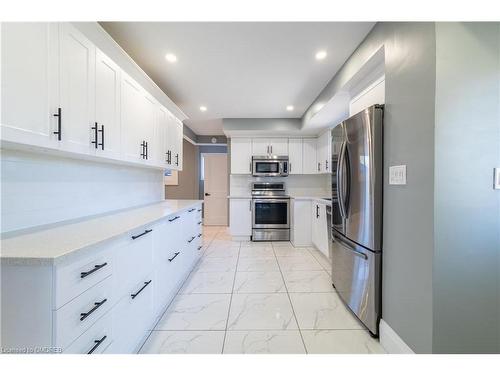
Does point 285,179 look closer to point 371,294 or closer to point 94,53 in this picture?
point 371,294

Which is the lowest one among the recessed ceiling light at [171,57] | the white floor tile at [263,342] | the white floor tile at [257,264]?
the white floor tile at [263,342]

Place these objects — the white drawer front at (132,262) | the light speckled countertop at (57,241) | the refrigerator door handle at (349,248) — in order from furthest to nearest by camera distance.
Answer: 1. the refrigerator door handle at (349,248)
2. the white drawer front at (132,262)
3. the light speckled countertop at (57,241)

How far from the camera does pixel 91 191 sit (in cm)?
198

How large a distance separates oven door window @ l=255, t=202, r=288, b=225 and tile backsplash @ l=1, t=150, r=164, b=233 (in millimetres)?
2675

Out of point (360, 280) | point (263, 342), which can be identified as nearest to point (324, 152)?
point (360, 280)

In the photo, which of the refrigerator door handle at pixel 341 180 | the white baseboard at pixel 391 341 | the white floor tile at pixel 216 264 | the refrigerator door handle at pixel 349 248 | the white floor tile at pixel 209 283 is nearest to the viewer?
the white baseboard at pixel 391 341

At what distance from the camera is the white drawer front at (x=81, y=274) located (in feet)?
3.04

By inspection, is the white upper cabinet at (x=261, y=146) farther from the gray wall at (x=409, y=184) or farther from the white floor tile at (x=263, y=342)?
the white floor tile at (x=263, y=342)

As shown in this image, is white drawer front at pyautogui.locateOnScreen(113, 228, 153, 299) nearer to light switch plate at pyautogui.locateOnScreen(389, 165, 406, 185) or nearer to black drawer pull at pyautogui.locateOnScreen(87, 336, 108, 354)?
black drawer pull at pyautogui.locateOnScreen(87, 336, 108, 354)

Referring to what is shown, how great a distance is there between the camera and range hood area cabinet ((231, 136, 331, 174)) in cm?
482

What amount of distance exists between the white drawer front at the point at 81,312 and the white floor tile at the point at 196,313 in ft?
2.73

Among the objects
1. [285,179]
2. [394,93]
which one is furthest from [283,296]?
[285,179]

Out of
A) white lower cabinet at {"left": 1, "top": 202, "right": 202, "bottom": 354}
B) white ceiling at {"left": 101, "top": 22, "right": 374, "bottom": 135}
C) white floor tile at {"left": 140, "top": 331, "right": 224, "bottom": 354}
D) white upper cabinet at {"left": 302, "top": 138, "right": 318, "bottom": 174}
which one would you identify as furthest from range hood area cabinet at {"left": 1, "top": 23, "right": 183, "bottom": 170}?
white upper cabinet at {"left": 302, "top": 138, "right": 318, "bottom": 174}

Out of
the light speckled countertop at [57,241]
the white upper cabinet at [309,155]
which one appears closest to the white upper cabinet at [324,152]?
the white upper cabinet at [309,155]
